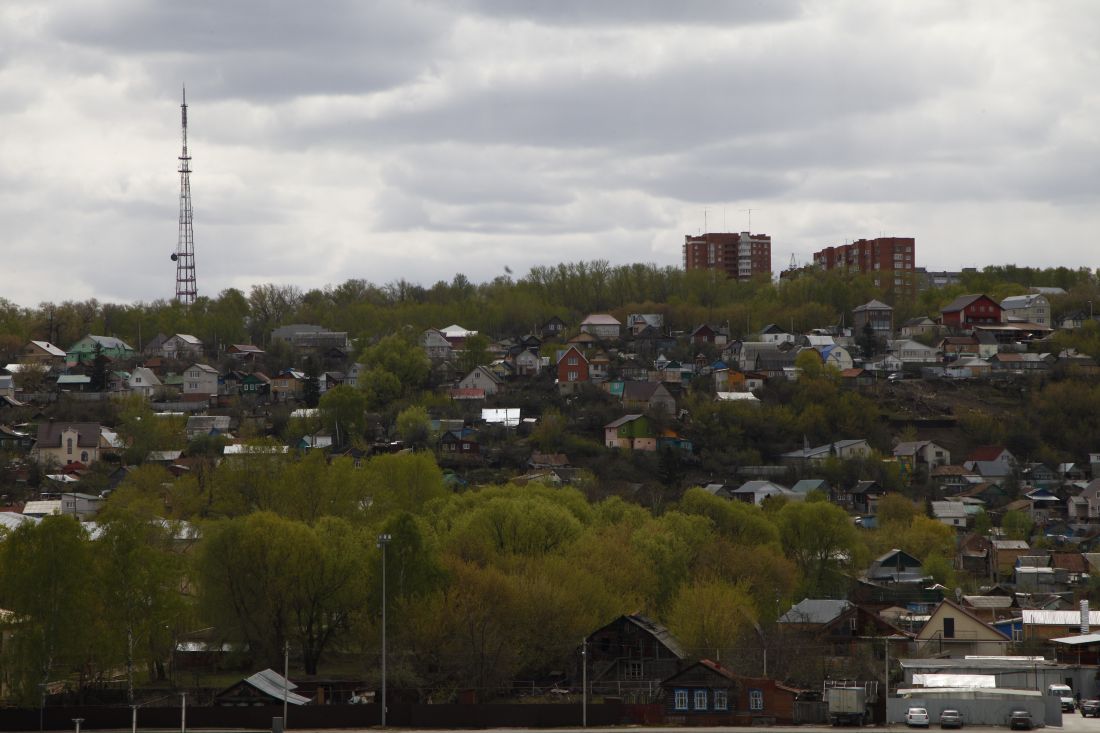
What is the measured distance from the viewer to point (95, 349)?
5468 inches

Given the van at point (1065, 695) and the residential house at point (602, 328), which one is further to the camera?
the residential house at point (602, 328)

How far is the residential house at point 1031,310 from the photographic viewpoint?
490ft

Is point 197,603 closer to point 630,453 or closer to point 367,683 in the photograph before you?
point 367,683

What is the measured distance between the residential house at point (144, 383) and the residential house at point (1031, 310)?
74523 millimetres

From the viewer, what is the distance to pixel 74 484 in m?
101

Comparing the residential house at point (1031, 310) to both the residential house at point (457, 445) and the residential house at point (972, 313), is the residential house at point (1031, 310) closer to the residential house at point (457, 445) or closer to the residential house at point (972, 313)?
the residential house at point (972, 313)

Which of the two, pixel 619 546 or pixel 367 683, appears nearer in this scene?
pixel 367 683

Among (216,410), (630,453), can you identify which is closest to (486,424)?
(630,453)

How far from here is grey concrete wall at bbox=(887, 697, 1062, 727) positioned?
46625mm

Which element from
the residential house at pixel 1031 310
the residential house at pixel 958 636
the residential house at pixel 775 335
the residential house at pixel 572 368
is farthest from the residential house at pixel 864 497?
the residential house at pixel 1031 310

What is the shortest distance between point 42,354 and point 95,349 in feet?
21.4

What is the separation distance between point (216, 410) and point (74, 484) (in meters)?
25.2

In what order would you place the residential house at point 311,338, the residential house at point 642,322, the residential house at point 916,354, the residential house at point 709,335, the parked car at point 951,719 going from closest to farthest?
the parked car at point 951,719
the residential house at point 916,354
the residential house at point 709,335
the residential house at point 311,338
the residential house at point 642,322

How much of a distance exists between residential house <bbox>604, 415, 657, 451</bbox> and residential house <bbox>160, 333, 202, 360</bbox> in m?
48.4
